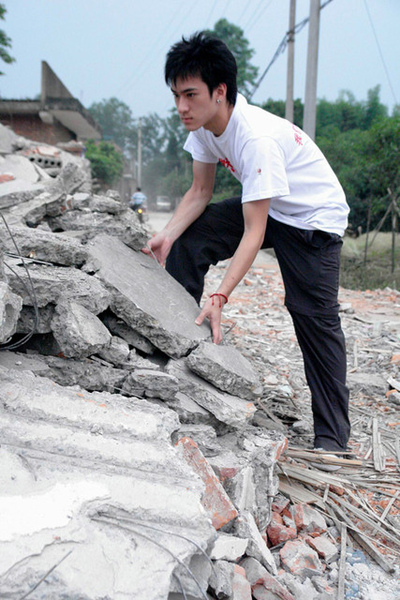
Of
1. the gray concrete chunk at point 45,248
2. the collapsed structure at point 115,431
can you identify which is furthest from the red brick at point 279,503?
the gray concrete chunk at point 45,248

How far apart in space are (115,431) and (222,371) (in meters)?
0.78

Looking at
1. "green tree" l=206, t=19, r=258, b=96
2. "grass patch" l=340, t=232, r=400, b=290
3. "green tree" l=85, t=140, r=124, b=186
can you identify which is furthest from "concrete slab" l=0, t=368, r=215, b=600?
"green tree" l=206, t=19, r=258, b=96

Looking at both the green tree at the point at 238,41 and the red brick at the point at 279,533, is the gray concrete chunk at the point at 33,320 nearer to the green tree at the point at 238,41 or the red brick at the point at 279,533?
Result: the red brick at the point at 279,533

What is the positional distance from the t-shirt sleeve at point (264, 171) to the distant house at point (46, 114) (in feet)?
57.6

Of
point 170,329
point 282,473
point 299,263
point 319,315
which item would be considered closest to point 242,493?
point 282,473

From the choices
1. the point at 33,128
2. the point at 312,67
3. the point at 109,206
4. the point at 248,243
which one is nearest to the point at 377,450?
the point at 248,243

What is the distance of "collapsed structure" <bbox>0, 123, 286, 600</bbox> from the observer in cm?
139

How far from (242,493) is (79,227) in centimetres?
215

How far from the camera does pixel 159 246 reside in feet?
10.7

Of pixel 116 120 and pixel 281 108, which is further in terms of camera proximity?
pixel 116 120

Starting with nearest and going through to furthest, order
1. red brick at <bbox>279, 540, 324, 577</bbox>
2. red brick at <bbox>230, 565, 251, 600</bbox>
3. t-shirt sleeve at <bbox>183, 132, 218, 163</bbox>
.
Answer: red brick at <bbox>230, 565, 251, 600</bbox> → red brick at <bbox>279, 540, 324, 577</bbox> → t-shirt sleeve at <bbox>183, 132, 218, 163</bbox>

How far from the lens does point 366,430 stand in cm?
325

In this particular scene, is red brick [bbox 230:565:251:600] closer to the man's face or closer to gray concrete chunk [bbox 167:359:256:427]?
gray concrete chunk [bbox 167:359:256:427]

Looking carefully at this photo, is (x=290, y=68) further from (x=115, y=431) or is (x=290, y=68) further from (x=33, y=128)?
(x=115, y=431)
